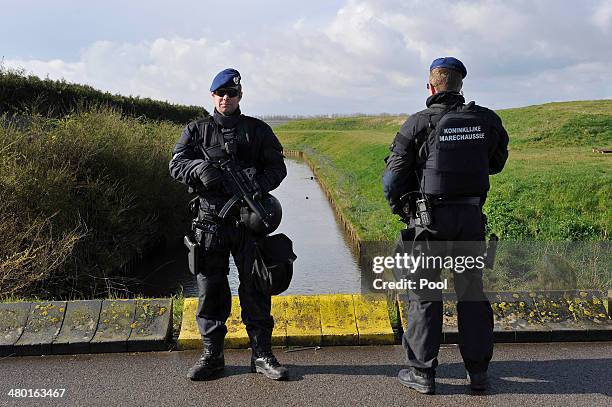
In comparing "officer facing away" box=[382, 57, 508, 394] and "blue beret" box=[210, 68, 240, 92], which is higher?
Answer: "blue beret" box=[210, 68, 240, 92]

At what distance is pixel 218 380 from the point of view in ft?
14.6

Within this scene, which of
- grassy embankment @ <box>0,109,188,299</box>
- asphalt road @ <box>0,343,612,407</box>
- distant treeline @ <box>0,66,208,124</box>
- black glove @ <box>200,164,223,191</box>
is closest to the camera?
asphalt road @ <box>0,343,612,407</box>

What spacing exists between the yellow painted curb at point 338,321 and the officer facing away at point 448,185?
0.82 meters

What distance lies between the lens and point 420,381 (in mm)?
4250

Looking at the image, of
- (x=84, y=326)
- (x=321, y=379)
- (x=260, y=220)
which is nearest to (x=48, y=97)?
(x=84, y=326)

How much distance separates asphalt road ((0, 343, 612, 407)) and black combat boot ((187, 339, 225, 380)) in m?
0.07

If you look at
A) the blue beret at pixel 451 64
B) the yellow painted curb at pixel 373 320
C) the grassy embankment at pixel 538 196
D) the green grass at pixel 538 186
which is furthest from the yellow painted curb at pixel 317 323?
the green grass at pixel 538 186

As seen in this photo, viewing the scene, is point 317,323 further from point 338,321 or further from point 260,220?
point 260,220

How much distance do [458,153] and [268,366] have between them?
78.3 inches

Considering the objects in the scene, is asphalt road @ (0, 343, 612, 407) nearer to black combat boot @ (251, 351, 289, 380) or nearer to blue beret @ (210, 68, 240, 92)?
black combat boot @ (251, 351, 289, 380)

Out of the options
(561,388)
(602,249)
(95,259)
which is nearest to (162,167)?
(95,259)

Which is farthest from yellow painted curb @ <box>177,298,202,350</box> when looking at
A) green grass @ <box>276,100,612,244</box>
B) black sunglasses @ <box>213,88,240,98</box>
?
green grass @ <box>276,100,612,244</box>

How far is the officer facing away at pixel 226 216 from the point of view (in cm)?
455

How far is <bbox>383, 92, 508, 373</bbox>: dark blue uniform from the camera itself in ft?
13.8
